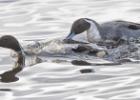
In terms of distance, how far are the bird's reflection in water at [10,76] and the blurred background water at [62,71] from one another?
0.10 meters

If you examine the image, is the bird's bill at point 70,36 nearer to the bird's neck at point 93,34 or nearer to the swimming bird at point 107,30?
the swimming bird at point 107,30

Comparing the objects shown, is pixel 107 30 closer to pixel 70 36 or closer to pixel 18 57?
pixel 70 36

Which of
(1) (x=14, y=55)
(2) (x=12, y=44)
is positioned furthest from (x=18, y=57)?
(2) (x=12, y=44)

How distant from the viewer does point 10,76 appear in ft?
35.6

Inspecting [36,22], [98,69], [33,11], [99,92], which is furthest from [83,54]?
[33,11]

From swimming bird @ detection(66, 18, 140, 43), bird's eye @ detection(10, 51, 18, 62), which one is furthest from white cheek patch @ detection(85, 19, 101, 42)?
bird's eye @ detection(10, 51, 18, 62)

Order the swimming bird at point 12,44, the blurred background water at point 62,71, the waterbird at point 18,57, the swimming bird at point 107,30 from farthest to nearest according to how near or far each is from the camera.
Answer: the swimming bird at point 107,30, the swimming bird at point 12,44, the waterbird at point 18,57, the blurred background water at point 62,71

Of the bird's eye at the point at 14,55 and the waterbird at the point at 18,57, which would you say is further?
the bird's eye at the point at 14,55

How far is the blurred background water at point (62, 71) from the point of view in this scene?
975cm

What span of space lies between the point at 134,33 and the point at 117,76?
7.97 feet

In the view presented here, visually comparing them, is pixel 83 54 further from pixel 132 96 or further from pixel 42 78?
pixel 132 96

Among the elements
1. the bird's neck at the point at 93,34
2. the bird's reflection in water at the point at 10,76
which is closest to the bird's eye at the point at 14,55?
the bird's reflection in water at the point at 10,76

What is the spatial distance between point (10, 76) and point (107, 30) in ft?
9.73

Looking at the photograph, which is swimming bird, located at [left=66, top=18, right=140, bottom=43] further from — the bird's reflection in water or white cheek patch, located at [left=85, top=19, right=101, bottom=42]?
the bird's reflection in water
